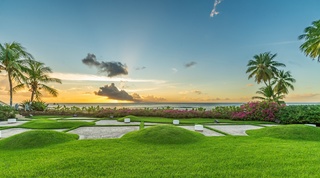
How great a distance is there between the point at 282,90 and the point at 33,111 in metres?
26.3

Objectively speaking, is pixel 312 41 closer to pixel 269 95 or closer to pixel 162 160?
pixel 269 95

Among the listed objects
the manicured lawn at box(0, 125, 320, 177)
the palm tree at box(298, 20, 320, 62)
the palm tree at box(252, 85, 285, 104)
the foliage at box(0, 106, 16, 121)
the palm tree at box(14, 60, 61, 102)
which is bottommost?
the manicured lawn at box(0, 125, 320, 177)

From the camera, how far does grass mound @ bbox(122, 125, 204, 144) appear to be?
5108 mm

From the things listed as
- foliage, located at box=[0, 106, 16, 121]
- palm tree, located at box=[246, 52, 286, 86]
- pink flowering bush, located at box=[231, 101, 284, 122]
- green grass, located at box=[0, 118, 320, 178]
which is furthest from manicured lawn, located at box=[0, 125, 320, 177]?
palm tree, located at box=[246, 52, 286, 86]

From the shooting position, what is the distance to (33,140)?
495 centimetres

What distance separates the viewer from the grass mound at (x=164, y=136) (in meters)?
5.11

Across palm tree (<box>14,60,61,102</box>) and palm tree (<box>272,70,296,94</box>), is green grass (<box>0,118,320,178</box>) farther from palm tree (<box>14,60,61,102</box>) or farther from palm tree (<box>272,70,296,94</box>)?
palm tree (<box>272,70,296,94</box>)

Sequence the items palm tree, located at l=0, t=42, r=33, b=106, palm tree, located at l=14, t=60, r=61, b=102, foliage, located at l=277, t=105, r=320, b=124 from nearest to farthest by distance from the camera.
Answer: foliage, located at l=277, t=105, r=320, b=124, palm tree, located at l=0, t=42, r=33, b=106, palm tree, located at l=14, t=60, r=61, b=102

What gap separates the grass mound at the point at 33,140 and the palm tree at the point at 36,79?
14.8 metres

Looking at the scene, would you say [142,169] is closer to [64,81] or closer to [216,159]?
[216,159]

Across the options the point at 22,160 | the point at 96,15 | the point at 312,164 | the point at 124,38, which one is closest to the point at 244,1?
the point at 124,38

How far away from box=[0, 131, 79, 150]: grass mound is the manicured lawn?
274 mm

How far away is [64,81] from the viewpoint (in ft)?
66.8

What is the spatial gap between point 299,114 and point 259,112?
7.38ft
